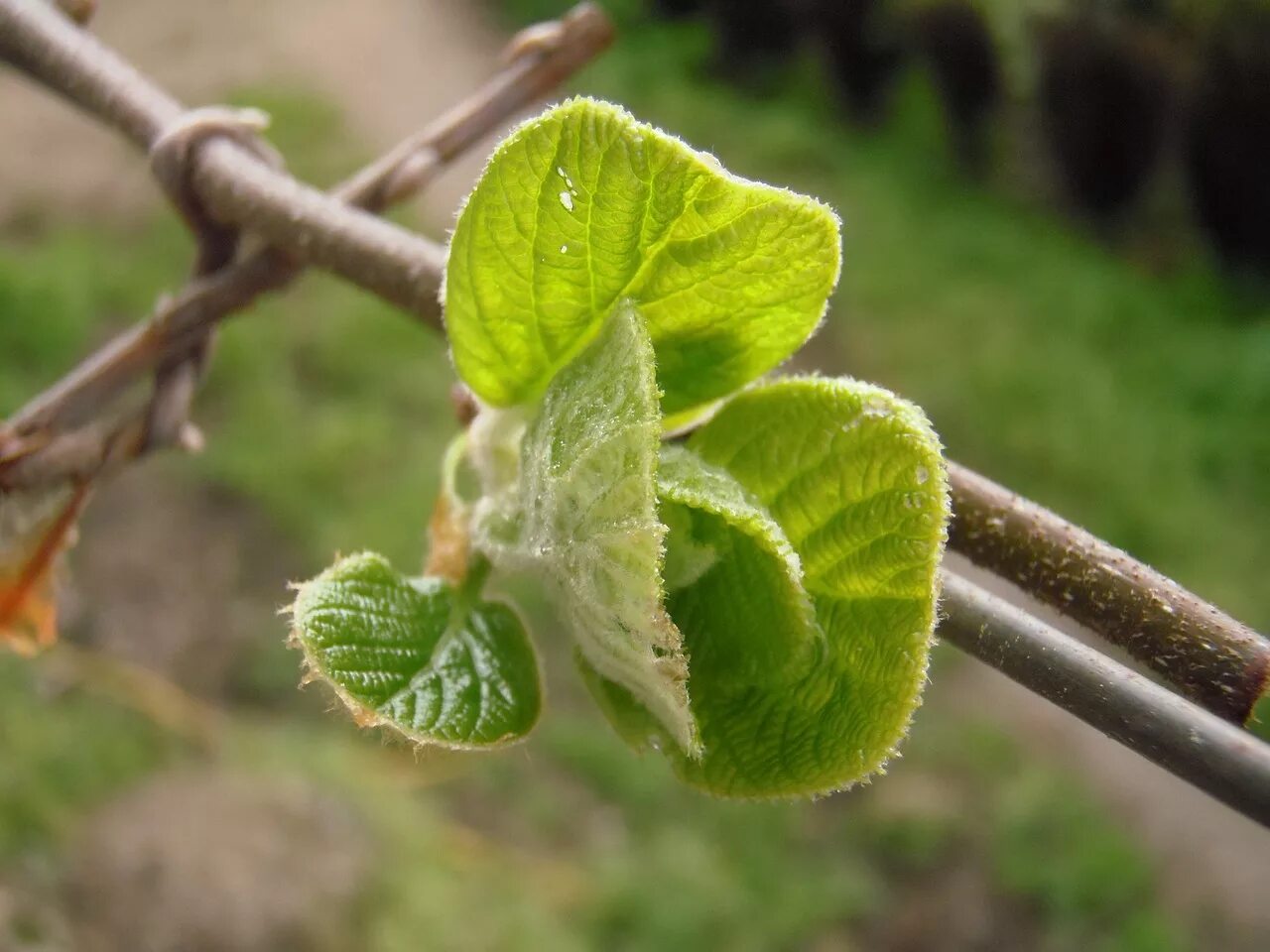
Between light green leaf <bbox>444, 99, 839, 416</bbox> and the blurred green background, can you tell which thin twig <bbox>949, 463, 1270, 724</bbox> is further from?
the blurred green background

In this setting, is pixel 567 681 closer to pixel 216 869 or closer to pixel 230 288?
pixel 216 869

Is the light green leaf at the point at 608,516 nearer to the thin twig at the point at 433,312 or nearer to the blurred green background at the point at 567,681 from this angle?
the thin twig at the point at 433,312

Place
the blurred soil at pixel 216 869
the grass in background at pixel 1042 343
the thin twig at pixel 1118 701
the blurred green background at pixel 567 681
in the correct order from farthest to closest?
the grass in background at pixel 1042 343 → the blurred green background at pixel 567 681 → the blurred soil at pixel 216 869 → the thin twig at pixel 1118 701

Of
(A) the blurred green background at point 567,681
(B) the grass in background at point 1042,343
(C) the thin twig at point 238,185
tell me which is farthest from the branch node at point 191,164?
(B) the grass in background at point 1042,343

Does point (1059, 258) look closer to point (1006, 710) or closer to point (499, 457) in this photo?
point (1006, 710)

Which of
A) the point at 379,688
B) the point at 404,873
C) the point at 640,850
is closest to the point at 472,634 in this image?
the point at 379,688

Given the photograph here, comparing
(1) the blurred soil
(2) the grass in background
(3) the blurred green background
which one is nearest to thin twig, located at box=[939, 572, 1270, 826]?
(3) the blurred green background
